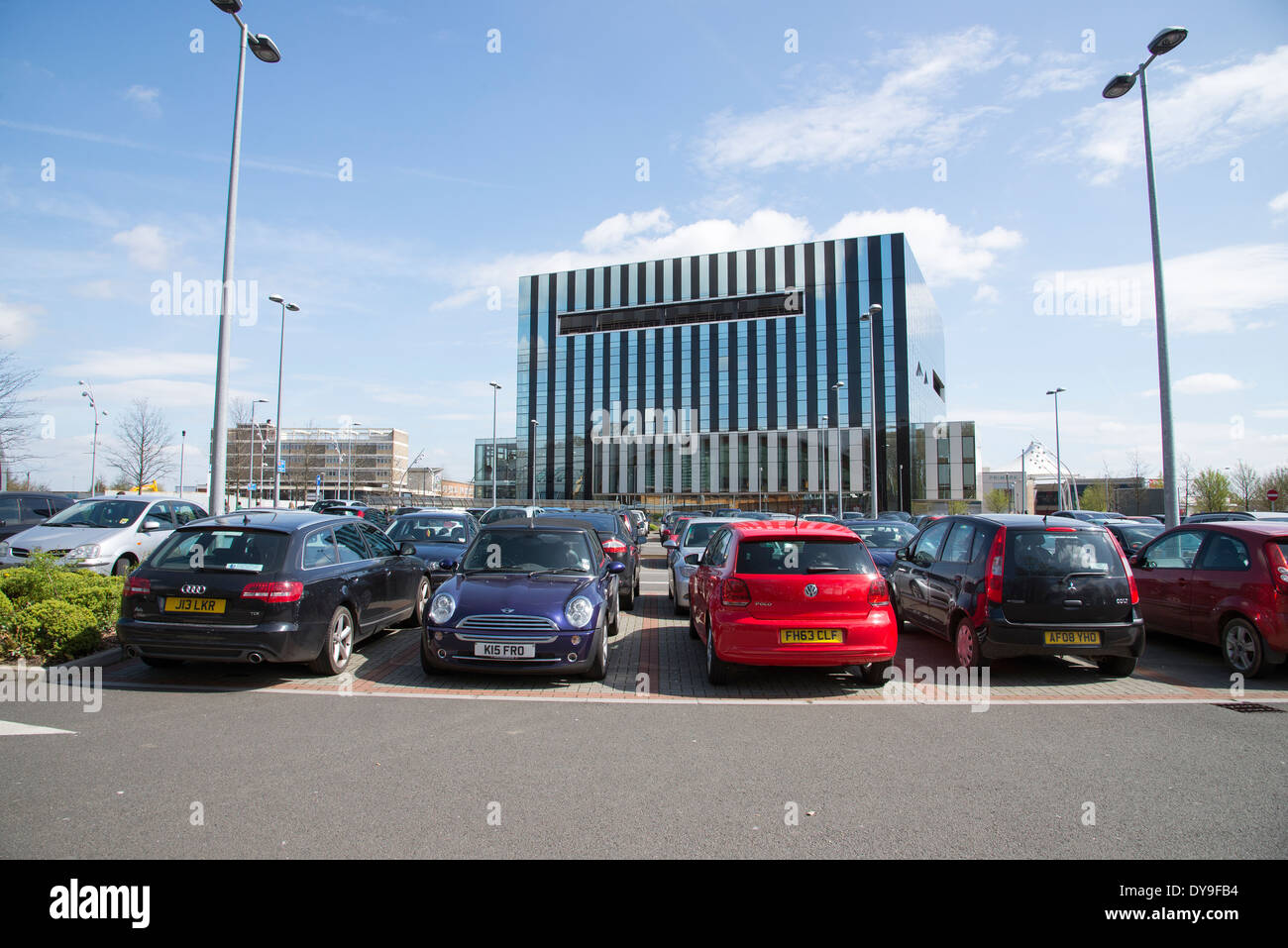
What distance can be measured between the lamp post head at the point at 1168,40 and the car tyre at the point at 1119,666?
10918 millimetres

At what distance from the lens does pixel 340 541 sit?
8578mm

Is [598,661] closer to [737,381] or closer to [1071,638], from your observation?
[1071,638]

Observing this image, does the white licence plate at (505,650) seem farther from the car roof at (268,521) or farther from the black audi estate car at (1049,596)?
the black audi estate car at (1049,596)

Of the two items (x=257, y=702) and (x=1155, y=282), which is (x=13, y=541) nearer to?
(x=257, y=702)

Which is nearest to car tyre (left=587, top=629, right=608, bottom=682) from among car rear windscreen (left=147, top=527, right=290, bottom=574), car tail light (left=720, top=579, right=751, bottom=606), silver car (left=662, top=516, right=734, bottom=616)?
car tail light (left=720, top=579, right=751, bottom=606)

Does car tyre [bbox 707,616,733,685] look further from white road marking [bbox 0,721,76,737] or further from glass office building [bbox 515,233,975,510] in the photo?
glass office building [bbox 515,233,975,510]

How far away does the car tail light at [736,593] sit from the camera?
284 inches

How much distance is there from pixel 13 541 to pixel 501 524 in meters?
9.95

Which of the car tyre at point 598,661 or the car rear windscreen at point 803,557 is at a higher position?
the car rear windscreen at point 803,557

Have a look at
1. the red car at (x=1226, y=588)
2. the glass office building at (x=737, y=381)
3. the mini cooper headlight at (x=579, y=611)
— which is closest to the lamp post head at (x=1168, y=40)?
the red car at (x=1226, y=588)

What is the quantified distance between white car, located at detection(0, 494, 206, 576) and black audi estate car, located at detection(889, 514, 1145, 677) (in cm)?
1267

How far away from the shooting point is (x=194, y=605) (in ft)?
23.0

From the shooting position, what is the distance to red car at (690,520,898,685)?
279 inches
